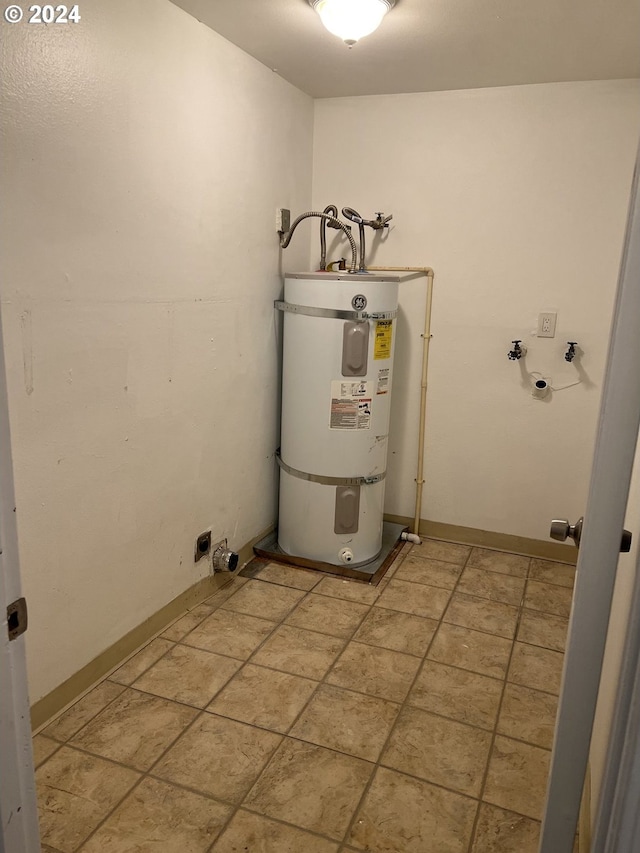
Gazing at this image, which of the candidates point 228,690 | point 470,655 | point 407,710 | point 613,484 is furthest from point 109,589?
point 613,484

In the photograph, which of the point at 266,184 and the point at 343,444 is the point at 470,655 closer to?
the point at 343,444

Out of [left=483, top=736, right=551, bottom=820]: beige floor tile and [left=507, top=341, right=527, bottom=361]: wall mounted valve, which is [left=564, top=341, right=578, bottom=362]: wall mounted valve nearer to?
[left=507, top=341, right=527, bottom=361]: wall mounted valve

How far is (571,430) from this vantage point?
3049 mm

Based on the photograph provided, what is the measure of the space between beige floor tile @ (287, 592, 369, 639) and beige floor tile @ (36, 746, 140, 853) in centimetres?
93

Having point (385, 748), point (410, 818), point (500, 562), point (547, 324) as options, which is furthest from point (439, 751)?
point (547, 324)

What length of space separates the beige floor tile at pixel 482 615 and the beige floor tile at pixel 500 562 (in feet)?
1.09

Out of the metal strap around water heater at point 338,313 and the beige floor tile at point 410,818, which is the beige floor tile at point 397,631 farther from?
the metal strap around water heater at point 338,313

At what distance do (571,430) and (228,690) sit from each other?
1.98 metres

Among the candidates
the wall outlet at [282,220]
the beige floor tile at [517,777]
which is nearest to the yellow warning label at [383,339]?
the wall outlet at [282,220]

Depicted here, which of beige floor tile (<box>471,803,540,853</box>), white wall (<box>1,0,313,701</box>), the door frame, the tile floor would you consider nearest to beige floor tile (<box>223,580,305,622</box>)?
the tile floor

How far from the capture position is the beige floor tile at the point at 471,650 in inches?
91.0

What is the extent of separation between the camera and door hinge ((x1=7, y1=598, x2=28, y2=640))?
0.91 meters

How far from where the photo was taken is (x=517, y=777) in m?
1.80

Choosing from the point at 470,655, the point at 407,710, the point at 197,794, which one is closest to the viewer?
the point at 197,794
